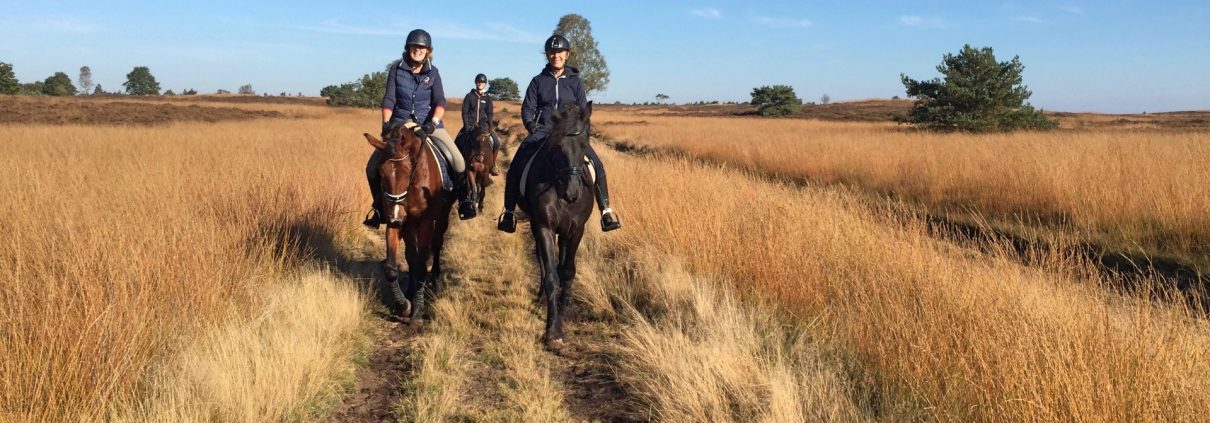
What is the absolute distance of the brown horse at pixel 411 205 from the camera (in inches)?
177

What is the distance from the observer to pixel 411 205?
4.85 metres

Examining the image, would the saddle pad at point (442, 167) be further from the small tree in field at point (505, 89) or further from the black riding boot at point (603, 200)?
the small tree in field at point (505, 89)

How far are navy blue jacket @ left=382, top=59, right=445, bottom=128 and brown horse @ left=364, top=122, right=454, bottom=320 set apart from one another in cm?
58

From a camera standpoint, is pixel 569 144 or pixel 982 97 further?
pixel 982 97

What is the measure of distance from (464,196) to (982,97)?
2690 centimetres

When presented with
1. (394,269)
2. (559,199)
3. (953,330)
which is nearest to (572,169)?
(559,199)

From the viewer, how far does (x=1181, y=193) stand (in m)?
7.05

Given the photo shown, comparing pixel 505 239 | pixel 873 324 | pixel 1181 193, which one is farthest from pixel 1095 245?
pixel 505 239

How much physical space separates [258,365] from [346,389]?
604 mm

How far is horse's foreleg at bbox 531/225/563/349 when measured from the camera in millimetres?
4426

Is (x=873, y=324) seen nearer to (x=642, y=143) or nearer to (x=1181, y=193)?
(x=1181, y=193)

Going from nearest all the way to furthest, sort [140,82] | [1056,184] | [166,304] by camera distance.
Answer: [166,304], [1056,184], [140,82]

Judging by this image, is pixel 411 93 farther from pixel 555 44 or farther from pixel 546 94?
pixel 555 44

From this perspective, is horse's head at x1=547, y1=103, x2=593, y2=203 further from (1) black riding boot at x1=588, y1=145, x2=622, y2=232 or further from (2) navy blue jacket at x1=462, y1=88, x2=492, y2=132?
(2) navy blue jacket at x1=462, y1=88, x2=492, y2=132
